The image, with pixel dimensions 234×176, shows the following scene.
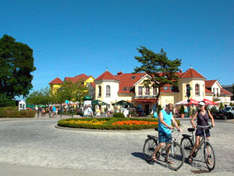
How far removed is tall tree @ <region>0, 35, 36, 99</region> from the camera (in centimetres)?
4234

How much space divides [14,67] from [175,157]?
4317cm

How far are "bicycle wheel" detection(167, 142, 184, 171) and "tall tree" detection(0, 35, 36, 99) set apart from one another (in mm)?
41107

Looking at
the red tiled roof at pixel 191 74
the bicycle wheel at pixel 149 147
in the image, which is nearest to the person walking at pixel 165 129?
the bicycle wheel at pixel 149 147

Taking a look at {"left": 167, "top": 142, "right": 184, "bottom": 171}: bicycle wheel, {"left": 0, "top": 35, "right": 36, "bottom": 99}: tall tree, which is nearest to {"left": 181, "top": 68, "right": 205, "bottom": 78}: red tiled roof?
{"left": 0, "top": 35, "right": 36, "bottom": 99}: tall tree

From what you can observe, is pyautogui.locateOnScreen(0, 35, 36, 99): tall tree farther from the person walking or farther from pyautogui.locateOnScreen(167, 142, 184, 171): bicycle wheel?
pyautogui.locateOnScreen(167, 142, 184, 171): bicycle wheel

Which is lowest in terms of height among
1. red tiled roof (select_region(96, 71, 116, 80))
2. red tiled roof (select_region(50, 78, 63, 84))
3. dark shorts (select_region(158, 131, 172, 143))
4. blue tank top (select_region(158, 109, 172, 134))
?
dark shorts (select_region(158, 131, 172, 143))

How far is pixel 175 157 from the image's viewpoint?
6.53m

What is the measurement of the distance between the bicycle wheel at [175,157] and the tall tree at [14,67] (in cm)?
4111

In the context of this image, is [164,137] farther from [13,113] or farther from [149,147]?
[13,113]

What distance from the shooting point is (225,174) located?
580 centimetres

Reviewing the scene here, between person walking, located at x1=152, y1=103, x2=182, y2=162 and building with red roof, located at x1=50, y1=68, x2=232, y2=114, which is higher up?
building with red roof, located at x1=50, y1=68, x2=232, y2=114

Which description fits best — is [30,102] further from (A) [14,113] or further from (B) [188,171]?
(B) [188,171]

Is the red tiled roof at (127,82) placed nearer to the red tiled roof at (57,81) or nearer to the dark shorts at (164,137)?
the red tiled roof at (57,81)

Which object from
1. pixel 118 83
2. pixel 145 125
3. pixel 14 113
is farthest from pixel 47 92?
pixel 145 125
